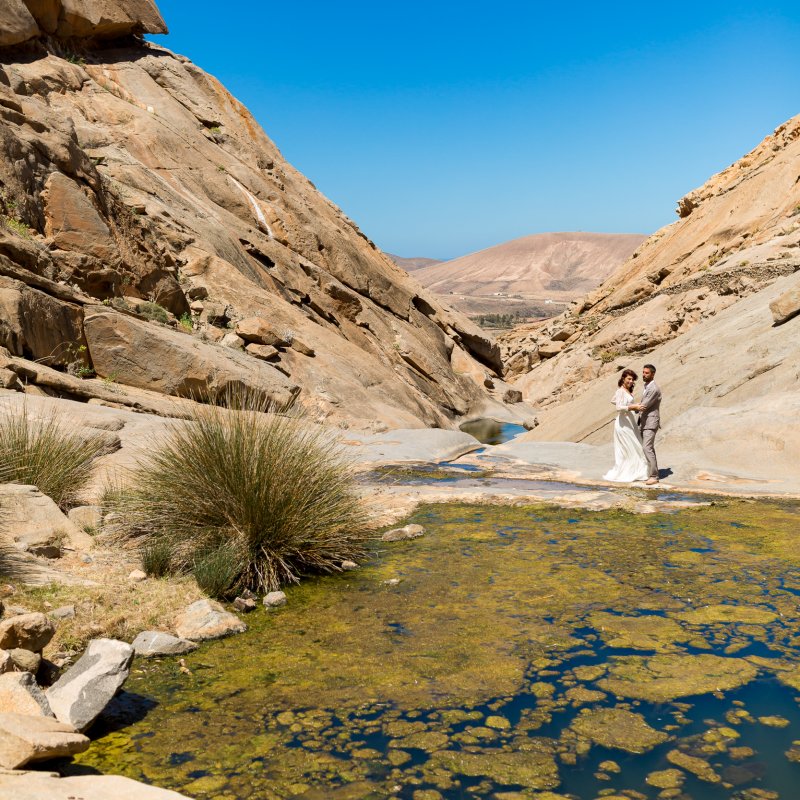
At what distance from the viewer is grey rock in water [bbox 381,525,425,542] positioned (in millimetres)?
7777

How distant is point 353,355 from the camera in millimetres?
23109

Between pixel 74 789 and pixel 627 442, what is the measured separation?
906 cm

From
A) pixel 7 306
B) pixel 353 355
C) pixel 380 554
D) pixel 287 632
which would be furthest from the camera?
pixel 353 355

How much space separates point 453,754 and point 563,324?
36.5 m

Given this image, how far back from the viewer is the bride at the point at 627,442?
10758 millimetres

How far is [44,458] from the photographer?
736 centimetres

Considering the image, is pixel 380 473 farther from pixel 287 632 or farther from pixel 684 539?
pixel 287 632

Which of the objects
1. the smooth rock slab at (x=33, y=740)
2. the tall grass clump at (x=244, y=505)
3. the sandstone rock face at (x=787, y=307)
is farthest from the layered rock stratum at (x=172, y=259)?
the sandstone rock face at (x=787, y=307)

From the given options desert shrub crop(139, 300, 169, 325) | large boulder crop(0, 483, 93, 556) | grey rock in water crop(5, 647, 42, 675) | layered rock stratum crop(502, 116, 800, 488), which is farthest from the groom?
desert shrub crop(139, 300, 169, 325)

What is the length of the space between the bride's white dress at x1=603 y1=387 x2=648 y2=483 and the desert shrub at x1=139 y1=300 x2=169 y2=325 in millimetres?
9657

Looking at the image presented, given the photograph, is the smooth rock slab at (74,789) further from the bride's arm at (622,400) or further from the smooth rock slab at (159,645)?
the bride's arm at (622,400)

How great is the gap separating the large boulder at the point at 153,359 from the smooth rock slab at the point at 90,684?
9.14 m

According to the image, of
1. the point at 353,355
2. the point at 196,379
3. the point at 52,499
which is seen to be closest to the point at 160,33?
the point at 353,355

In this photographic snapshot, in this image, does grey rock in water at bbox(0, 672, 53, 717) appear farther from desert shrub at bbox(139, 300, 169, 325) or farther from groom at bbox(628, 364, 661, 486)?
desert shrub at bbox(139, 300, 169, 325)
